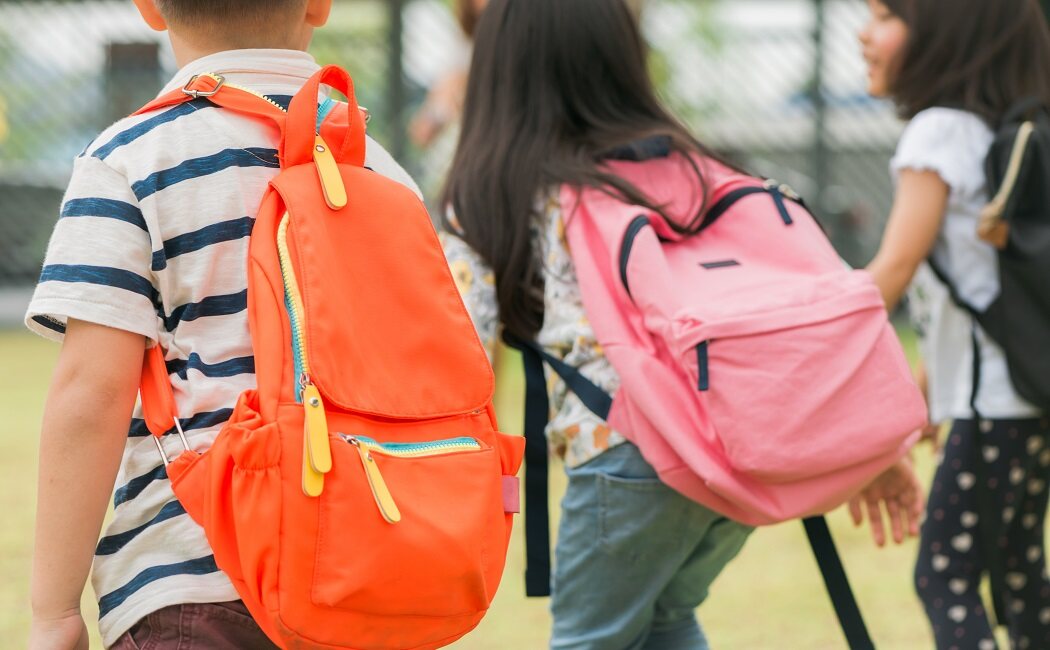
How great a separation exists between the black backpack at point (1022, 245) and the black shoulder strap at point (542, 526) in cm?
65

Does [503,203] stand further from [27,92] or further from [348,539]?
[27,92]

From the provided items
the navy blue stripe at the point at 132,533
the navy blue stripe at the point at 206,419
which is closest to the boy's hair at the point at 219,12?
the navy blue stripe at the point at 206,419

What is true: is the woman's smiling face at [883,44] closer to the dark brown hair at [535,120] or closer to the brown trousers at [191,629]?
the dark brown hair at [535,120]

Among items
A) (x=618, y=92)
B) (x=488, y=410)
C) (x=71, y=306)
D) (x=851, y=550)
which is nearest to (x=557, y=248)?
(x=618, y=92)

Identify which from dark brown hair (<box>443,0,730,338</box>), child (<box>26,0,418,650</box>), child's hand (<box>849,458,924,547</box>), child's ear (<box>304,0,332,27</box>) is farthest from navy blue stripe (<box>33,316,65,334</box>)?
child's hand (<box>849,458,924,547</box>)

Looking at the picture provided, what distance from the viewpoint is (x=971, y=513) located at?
2.80m

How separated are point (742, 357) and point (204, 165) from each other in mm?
890

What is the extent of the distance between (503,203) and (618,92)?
0.31 meters

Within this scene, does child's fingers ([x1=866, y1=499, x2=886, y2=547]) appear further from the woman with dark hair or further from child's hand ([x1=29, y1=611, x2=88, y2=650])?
child's hand ([x1=29, y1=611, x2=88, y2=650])

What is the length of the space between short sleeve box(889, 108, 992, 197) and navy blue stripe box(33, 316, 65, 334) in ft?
5.91

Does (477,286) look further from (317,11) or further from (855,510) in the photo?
(855,510)

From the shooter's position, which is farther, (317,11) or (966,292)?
(966,292)

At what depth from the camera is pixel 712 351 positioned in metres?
2.06

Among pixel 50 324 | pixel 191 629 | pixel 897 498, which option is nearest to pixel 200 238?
pixel 50 324
